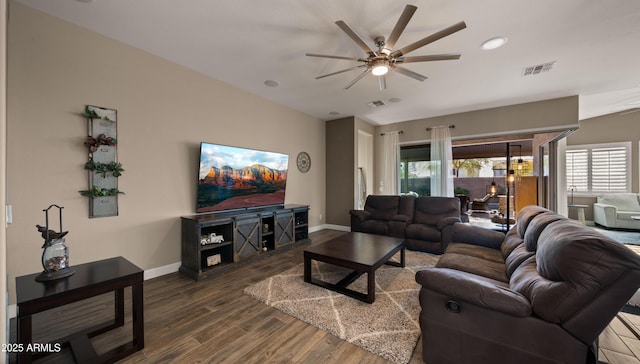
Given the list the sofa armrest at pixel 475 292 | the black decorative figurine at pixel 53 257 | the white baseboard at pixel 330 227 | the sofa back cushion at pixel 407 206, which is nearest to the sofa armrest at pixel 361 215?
the sofa back cushion at pixel 407 206

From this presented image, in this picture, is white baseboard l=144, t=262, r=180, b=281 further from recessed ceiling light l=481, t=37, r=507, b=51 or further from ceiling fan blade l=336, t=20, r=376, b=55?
recessed ceiling light l=481, t=37, r=507, b=51

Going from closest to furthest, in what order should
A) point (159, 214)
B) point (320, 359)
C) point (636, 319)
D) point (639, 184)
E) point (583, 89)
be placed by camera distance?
point (320, 359), point (636, 319), point (159, 214), point (583, 89), point (639, 184)

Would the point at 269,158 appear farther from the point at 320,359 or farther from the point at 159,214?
the point at 320,359

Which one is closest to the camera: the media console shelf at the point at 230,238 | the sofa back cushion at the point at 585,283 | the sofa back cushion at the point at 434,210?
the sofa back cushion at the point at 585,283

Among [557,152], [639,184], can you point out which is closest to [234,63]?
[557,152]

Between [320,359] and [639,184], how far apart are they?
29.4ft

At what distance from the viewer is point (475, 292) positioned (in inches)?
57.7

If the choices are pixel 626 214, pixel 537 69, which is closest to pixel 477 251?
pixel 537 69

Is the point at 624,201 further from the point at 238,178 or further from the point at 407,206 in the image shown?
the point at 238,178

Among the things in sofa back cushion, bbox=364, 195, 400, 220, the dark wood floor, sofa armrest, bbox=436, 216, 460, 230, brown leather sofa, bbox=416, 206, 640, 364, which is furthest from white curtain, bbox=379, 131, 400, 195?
brown leather sofa, bbox=416, 206, 640, 364

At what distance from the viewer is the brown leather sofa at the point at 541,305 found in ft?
3.95

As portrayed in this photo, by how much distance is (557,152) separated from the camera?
17.3 ft

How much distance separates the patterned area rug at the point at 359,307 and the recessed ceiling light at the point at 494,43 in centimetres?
289

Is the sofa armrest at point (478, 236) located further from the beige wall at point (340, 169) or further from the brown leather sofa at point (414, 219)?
the beige wall at point (340, 169)
